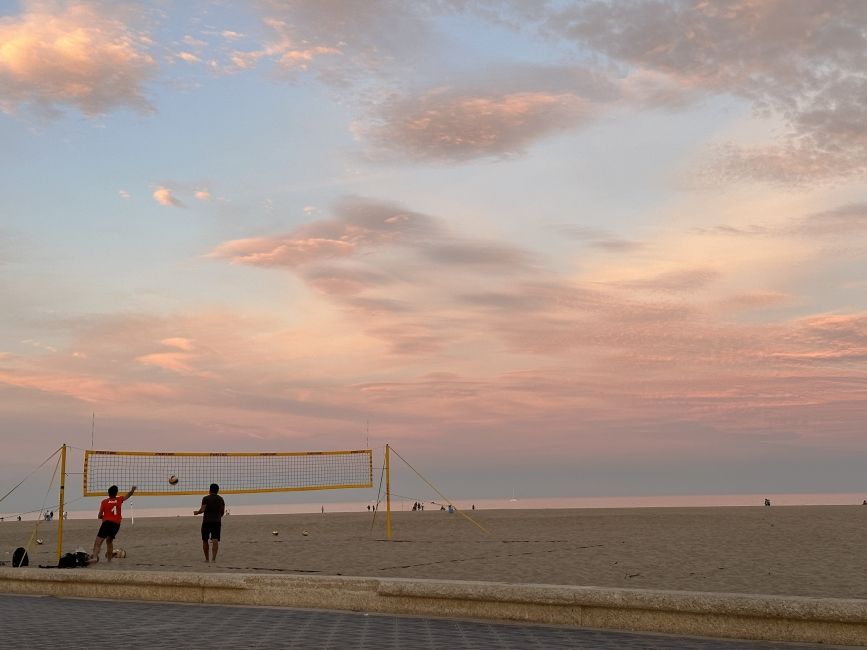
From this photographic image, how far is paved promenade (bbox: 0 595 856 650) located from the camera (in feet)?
31.0

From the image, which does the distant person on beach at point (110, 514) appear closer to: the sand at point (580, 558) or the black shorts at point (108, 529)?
the black shorts at point (108, 529)

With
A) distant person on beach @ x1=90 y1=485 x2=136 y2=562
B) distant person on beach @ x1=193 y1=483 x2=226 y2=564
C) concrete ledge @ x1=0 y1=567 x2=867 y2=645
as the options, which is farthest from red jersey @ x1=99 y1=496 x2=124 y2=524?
concrete ledge @ x1=0 y1=567 x2=867 y2=645

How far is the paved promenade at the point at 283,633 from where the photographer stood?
31.0 feet

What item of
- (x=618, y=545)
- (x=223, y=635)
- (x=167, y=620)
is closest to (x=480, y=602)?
(x=223, y=635)

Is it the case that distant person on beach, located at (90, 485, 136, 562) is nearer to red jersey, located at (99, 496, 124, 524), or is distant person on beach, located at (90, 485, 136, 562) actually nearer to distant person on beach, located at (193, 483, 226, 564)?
red jersey, located at (99, 496, 124, 524)

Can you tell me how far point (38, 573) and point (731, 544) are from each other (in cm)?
1671

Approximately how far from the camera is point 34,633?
413 inches

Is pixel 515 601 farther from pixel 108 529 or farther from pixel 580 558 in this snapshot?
pixel 108 529

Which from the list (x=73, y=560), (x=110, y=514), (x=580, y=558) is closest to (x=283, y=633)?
(x=73, y=560)

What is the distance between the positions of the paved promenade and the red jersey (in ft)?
25.1

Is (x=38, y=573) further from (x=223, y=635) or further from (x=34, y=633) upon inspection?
(x=223, y=635)

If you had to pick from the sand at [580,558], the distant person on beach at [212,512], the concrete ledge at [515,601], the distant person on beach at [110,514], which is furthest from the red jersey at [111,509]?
the concrete ledge at [515,601]

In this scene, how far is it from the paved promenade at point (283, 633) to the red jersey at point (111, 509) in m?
7.65

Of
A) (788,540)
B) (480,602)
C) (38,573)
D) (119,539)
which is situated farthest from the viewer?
(119,539)
